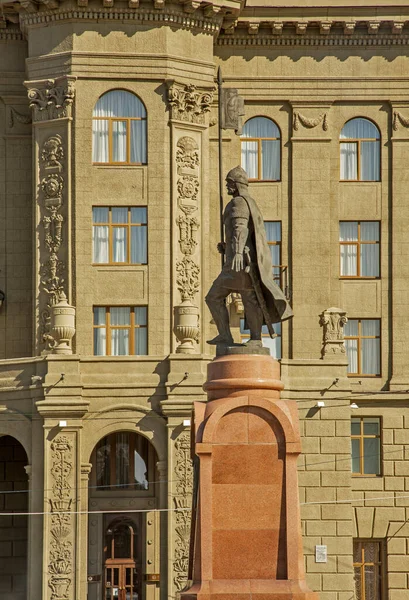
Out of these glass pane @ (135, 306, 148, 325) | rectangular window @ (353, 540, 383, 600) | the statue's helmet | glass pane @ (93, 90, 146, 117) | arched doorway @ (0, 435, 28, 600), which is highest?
glass pane @ (93, 90, 146, 117)

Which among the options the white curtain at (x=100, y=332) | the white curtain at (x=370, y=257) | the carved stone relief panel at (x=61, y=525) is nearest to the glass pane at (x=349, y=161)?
the white curtain at (x=370, y=257)

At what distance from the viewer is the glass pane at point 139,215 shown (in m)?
52.3

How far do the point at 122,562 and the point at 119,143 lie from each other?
42.8 feet

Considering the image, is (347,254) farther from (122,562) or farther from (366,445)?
(122,562)

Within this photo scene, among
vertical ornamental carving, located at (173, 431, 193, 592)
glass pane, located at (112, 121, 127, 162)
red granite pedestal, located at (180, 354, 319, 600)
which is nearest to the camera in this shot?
red granite pedestal, located at (180, 354, 319, 600)

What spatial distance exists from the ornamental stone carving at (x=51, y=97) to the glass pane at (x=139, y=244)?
Answer: 13.8 feet

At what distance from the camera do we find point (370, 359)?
178 ft

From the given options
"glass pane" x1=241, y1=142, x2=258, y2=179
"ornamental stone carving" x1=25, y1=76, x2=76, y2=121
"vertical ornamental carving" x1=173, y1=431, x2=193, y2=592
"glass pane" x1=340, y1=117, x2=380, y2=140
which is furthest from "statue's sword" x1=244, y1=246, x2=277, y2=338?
"glass pane" x1=340, y1=117, x2=380, y2=140

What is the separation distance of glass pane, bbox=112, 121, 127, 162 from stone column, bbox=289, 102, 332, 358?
19.6 feet

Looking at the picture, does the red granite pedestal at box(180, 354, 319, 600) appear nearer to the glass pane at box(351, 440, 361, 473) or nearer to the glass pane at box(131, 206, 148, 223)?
the glass pane at box(131, 206, 148, 223)

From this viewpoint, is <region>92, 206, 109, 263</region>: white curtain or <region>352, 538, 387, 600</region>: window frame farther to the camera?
<region>92, 206, 109, 263</region>: white curtain

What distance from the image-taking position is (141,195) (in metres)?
52.2

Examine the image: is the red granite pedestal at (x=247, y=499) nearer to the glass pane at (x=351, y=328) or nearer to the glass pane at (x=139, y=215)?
the glass pane at (x=139, y=215)

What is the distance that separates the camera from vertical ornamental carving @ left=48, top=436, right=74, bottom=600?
46812 millimetres
